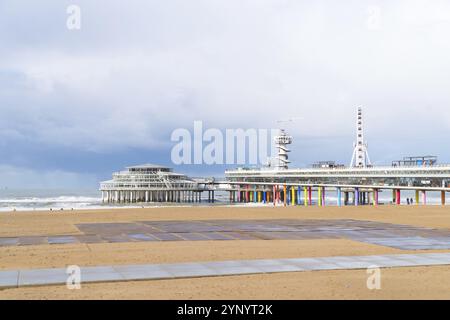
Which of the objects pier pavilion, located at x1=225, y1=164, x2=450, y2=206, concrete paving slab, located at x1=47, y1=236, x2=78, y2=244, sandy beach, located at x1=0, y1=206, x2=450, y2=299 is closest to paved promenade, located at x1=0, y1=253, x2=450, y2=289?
sandy beach, located at x1=0, y1=206, x2=450, y2=299

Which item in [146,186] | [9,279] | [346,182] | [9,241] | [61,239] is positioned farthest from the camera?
[146,186]

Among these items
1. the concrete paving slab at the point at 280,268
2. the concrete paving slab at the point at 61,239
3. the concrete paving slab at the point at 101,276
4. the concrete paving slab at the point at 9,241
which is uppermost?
the concrete paving slab at the point at 101,276

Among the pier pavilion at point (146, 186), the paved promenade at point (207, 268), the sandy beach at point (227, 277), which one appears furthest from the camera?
the pier pavilion at point (146, 186)

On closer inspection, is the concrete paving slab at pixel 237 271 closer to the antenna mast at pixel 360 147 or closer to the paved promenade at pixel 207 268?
the paved promenade at pixel 207 268

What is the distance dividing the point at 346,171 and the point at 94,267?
269 feet

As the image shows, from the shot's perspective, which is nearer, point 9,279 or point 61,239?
point 9,279

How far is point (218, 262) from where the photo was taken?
14.5 meters

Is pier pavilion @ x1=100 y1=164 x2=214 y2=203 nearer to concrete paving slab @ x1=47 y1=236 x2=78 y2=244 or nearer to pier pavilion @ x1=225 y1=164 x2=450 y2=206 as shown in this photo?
pier pavilion @ x1=225 y1=164 x2=450 y2=206

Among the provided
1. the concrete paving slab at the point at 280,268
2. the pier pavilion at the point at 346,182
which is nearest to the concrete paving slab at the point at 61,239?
the concrete paving slab at the point at 280,268

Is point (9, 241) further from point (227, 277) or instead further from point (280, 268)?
point (280, 268)

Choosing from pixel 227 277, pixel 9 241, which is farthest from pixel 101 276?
pixel 9 241

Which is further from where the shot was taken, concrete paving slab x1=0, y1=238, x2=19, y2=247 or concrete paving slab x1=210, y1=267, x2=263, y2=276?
concrete paving slab x1=0, y1=238, x2=19, y2=247

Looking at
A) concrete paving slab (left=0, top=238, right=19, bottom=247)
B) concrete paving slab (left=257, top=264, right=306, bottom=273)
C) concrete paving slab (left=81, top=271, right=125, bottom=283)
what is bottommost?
concrete paving slab (left=0, top=238, right=19, bottom=247)

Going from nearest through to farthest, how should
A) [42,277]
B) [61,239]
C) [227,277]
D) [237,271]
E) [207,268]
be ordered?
[42,277] → [227,277] → [237,271] → [207,268] → [61,239]
